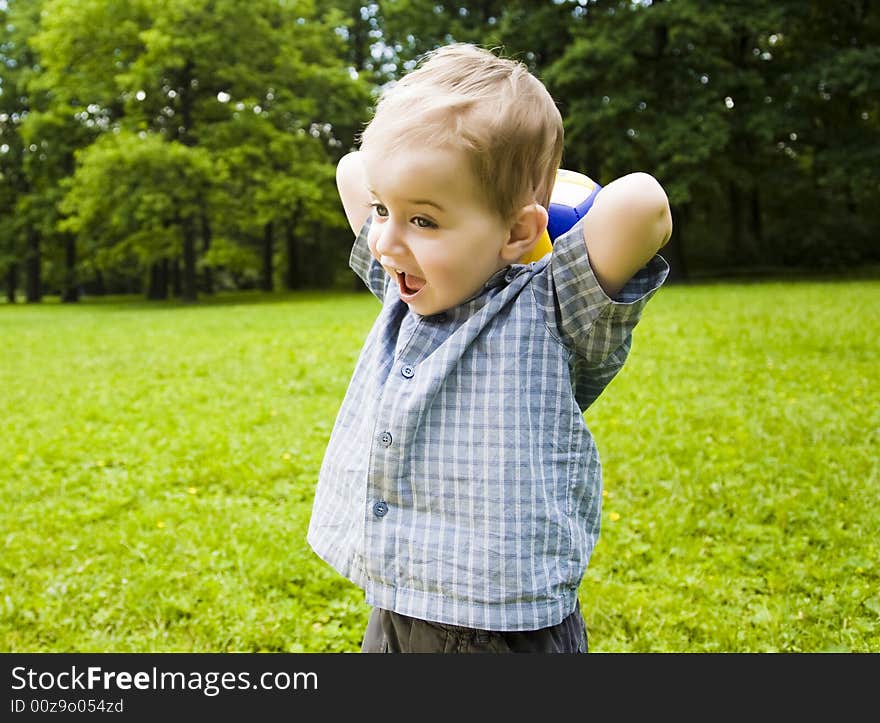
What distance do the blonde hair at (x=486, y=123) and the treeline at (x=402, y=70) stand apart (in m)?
19.5

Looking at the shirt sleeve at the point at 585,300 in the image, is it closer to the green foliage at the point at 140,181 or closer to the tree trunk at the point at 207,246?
the green foliage at the point at 140,181

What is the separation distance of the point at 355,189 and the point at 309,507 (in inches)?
108

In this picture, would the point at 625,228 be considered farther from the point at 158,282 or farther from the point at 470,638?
the point at 158,282

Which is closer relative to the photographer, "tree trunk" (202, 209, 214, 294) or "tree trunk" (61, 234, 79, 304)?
"tree trunk" (61, 234, 79, 304)

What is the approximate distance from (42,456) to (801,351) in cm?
676

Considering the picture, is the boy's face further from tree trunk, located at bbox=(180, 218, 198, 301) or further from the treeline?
tree trunk, located at bbox=(180, 218, 198, 301)

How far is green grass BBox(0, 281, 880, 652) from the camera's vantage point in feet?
9.81

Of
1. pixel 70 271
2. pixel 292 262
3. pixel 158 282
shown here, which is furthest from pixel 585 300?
pixel 70 271

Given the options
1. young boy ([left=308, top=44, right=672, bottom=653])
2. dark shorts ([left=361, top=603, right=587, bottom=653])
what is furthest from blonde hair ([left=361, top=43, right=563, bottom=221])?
dark shorts ([left=361, top=603, right=587, bottom=653])

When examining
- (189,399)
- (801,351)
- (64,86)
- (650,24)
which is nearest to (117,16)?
(64,86)

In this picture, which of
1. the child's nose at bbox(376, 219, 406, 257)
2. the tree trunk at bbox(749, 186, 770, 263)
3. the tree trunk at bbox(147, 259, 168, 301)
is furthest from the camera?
the tree trunk at bbox(147, 259, 168, 301)

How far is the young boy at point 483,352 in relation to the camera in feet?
4.26

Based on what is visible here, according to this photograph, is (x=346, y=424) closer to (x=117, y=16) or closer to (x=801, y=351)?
(x=801, y=351)

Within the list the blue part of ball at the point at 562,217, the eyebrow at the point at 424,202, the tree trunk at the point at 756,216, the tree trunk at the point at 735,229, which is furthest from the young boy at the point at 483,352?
the tree trunk at the point at 756,216
